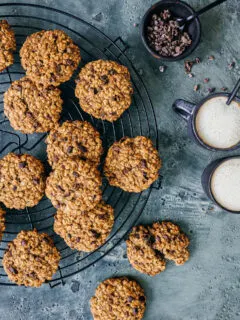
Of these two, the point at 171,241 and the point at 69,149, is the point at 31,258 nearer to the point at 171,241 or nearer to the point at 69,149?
the point at 69,149

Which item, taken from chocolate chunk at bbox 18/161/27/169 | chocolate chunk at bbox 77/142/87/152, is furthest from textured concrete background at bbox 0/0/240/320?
chocolate chunk at bbox 18/161/27/169

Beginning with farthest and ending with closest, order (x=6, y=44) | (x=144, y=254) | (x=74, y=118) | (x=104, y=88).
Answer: (x=74, y=118)
(x=144, y=254)
(x=6, y=44)
(x=104, y=88)

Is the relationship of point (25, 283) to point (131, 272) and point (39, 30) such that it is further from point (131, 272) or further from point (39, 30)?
point (39, 30)

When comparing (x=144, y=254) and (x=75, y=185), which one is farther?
(x=144, y=254)

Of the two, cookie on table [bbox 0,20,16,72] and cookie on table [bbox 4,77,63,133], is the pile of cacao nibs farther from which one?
cookie on table [bbox 0,20,16,72]

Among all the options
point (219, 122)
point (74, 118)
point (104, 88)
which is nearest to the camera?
point (219, 122)

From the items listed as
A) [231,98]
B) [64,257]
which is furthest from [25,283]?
[231,98]

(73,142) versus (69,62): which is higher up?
(69,62)

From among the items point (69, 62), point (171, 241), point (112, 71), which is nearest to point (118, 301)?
point (171, 241)
